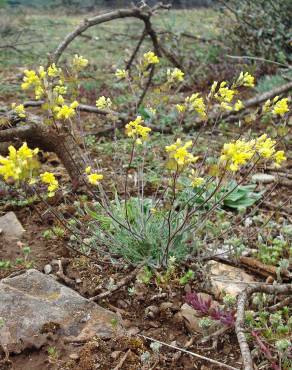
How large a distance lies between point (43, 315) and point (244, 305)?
3.12ft

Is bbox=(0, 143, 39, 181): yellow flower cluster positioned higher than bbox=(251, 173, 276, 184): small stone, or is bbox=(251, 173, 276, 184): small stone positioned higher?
bbox=(0, 143, 39, 181): yellow flower cluster

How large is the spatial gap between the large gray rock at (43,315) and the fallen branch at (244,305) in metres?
0.58

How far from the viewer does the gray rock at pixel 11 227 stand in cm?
333

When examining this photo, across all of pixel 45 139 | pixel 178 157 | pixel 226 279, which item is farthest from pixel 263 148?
pixel 45 139

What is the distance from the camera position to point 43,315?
2.47m

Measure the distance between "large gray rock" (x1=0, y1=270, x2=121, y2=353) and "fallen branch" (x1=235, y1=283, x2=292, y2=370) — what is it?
576 millimetres

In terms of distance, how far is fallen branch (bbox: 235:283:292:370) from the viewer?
2090mm

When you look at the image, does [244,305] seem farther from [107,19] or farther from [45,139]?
[107,19]

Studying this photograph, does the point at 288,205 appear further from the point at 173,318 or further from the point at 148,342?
the point at 148,342

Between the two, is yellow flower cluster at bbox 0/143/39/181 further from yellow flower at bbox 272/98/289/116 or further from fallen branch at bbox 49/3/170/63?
fallen branch at bbox 49/3/170/63

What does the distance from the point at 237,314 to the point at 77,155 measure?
1927 millimetres

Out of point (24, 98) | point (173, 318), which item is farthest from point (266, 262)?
point (24, 98)

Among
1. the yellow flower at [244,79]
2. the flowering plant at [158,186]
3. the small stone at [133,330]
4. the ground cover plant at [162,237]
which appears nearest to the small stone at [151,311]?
the ground cover plant at [162,237]

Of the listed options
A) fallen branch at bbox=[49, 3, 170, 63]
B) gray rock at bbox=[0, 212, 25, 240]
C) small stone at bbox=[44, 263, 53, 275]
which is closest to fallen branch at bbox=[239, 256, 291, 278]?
small stone at bbox=[44, 263, 53, 275]
